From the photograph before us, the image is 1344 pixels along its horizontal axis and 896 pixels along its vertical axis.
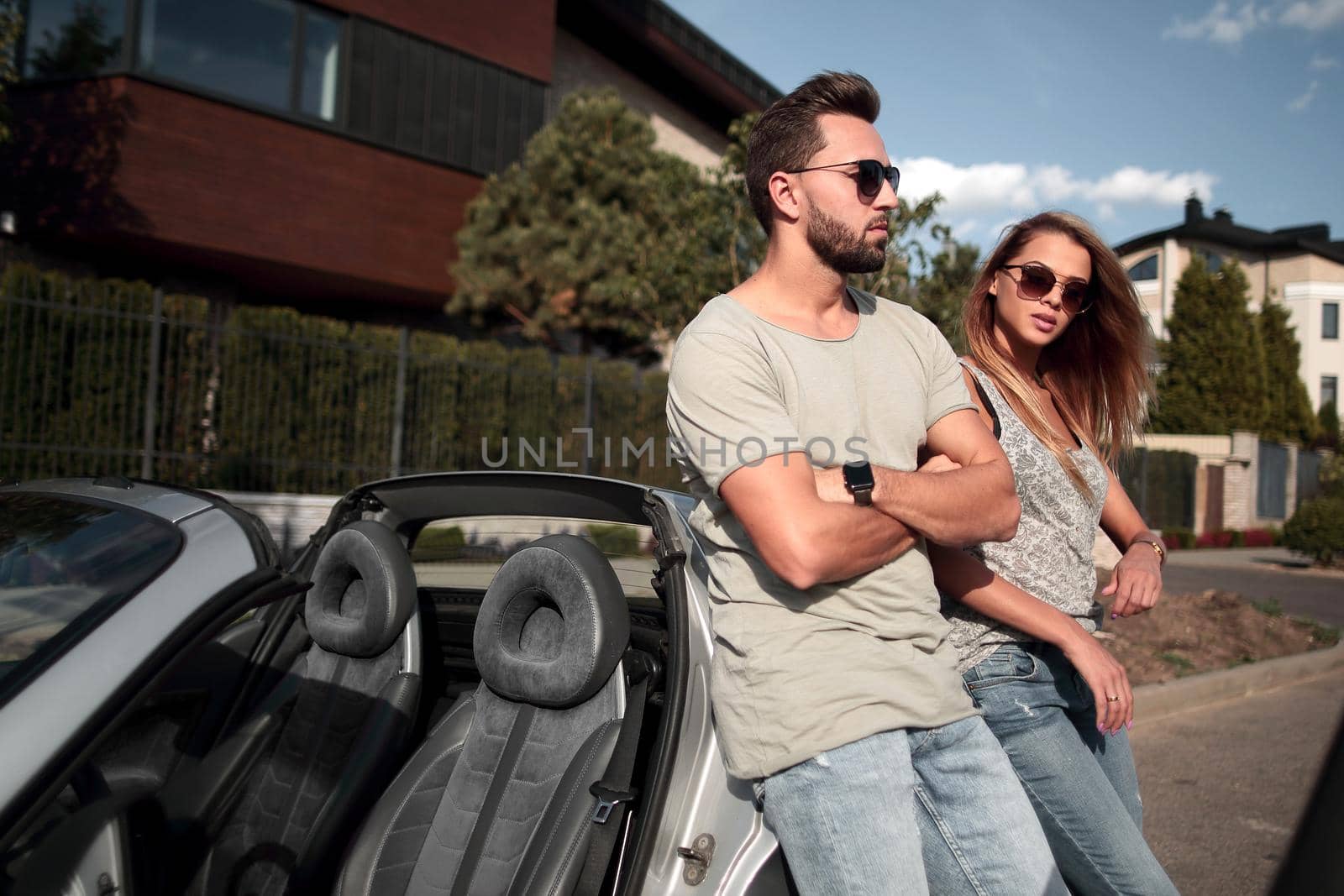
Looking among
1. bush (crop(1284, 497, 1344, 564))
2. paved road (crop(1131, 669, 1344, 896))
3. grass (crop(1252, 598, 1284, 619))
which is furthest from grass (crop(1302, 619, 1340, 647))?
bush (crop(1284, 497, 1344, 564))

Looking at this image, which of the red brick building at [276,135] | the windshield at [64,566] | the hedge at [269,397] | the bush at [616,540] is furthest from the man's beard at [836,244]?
the red brick building at [276,135]

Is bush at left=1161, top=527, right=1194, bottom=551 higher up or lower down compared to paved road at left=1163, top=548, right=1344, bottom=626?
higher up

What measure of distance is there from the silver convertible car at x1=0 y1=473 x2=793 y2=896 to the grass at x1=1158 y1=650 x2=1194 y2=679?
6020mm

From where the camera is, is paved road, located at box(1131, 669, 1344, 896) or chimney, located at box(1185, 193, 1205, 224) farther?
chimney, located at box(1185, 193, 1205, 224)

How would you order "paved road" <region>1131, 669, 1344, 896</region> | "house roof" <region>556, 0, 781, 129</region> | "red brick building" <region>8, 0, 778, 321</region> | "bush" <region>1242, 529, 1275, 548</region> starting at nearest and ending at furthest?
"paved road" <region>1131, 669, 1344, 896</region> < "red brick building" <region>8, 0, 778, 321</region> < "house roof" <region>556, 0, 781, 129</region> < "bush" <region>1242, 529, 1275, 548</region>

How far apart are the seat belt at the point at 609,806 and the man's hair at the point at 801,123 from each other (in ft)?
3.68

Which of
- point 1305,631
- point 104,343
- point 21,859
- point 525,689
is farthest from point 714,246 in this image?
point 21,859

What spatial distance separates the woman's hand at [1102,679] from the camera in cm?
212

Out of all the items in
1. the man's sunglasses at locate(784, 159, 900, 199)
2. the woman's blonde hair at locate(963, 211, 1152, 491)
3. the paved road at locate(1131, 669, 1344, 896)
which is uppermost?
the man's sunglasses at locate(784, 159, 900, 199)

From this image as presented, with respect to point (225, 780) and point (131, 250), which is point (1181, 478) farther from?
point (225, 780)

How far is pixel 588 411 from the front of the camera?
12906 mm

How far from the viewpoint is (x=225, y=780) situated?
2951 mm

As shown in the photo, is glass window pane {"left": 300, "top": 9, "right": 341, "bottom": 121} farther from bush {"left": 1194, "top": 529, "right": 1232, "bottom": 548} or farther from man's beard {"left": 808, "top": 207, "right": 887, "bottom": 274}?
bush {"left": 1194, "top": 529, "right": 1232, "bottom": 548}

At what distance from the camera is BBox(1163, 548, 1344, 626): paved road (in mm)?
13273
